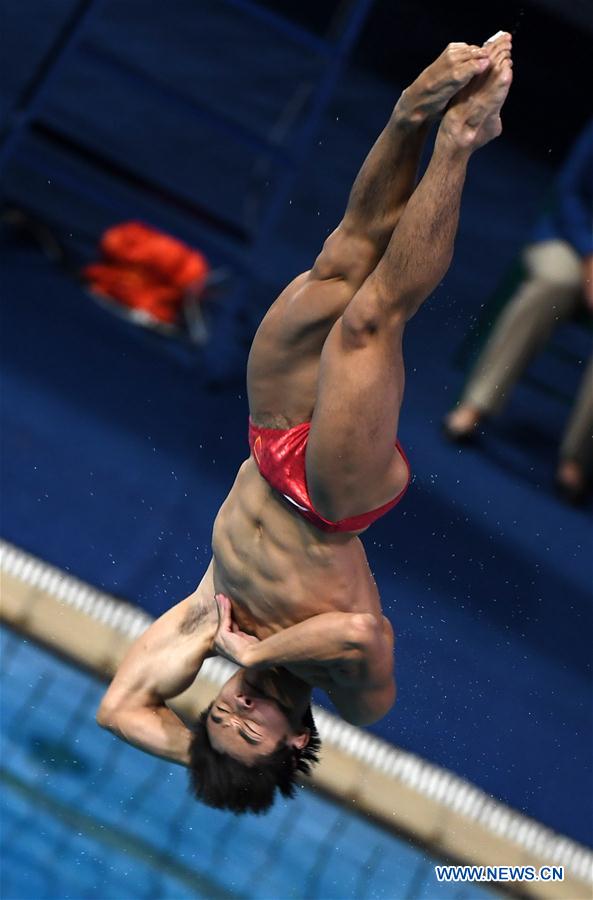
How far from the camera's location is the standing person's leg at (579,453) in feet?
7.41

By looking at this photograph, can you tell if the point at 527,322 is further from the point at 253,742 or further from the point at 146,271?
the point at 146,271

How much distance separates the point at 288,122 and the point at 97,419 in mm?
1174

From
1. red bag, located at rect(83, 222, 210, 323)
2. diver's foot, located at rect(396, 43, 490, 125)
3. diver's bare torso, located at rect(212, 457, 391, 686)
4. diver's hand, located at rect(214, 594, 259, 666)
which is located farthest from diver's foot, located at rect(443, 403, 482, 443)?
red bag, located at rect(83, 222, 210, 323)

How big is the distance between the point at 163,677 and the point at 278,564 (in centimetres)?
33

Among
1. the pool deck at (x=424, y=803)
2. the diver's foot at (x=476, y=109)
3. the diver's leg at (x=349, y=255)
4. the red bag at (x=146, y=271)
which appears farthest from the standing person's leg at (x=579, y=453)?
the red bag at (x=146, y=271)

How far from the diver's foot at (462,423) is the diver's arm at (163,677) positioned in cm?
39

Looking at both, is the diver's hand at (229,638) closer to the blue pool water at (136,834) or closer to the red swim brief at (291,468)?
the red swim brief at (291,468)

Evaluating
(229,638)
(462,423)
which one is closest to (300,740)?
(229,638)

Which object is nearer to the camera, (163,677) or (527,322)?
(163,677)

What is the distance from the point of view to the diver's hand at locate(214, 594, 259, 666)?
181cm

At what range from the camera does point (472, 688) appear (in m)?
2.09

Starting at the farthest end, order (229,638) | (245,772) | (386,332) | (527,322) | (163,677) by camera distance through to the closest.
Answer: (527,322), (163,677), (245,772), (229,638), (386,332)

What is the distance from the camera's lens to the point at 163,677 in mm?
2045

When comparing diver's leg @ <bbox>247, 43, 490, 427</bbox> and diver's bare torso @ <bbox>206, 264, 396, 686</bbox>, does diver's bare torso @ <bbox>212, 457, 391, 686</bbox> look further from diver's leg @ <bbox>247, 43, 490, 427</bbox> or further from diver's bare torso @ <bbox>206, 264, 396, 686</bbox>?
diver's leg @ <bbox>247, 43, 490, 427</bbox>
